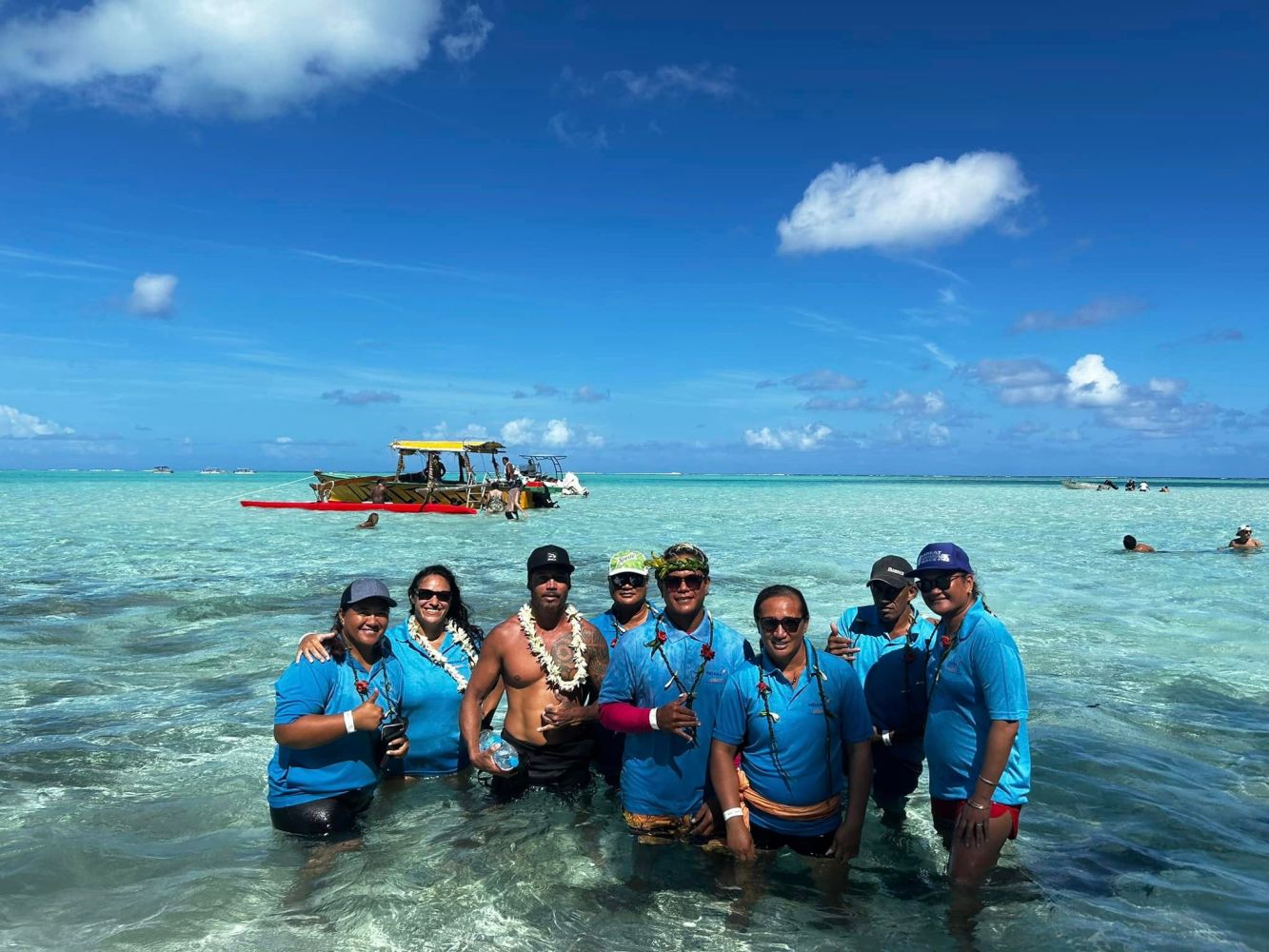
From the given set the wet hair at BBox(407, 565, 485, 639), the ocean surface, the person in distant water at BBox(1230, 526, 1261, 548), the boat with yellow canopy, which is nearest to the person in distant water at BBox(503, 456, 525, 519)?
the boat with yellow canopy

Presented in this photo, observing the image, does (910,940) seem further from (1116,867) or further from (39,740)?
(39,740)

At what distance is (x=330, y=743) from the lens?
5086mm

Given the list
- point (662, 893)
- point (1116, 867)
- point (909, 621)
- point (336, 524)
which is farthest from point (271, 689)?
point (336, 524)

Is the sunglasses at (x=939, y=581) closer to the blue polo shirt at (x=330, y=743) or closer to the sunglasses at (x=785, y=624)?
the sunglasses at (x=785, y=624)

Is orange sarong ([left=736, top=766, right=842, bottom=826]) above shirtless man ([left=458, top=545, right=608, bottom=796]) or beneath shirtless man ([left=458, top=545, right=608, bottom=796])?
beneath

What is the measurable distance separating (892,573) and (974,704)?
1.08m

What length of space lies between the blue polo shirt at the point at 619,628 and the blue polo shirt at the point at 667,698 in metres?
0.03

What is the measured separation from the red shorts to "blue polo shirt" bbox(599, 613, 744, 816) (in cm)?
133

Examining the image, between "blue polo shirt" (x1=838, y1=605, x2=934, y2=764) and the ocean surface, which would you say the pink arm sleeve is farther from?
"blue polo shirt" (x1=838, y1=605, x2=934, y2=764)

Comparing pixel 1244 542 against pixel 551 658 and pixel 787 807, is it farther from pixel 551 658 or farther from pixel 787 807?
pixel 551 658

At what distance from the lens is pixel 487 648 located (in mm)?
5449

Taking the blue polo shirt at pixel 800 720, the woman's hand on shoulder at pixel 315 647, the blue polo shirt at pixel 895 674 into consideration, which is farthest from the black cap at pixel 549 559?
the blue polo shirt at pixel 895 674

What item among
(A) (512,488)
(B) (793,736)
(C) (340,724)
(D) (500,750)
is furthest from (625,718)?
(A) (512,488)

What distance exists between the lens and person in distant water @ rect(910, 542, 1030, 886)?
4082 mm
